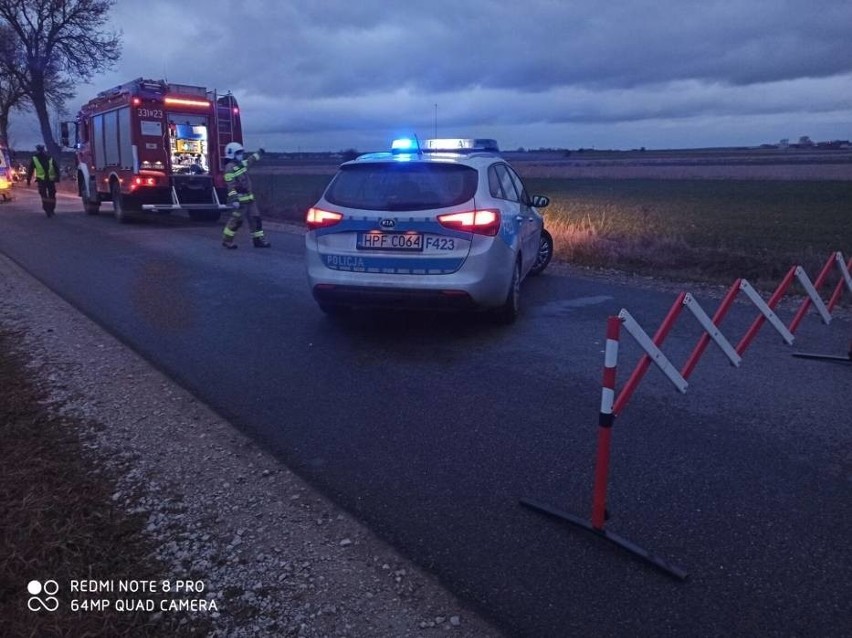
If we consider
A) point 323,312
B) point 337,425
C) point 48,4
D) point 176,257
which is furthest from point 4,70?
point 337,425

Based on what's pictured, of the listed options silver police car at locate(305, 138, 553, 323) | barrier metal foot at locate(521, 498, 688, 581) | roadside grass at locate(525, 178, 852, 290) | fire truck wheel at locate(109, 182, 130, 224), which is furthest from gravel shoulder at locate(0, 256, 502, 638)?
fire truck wheel at locate(109, 182, 130, 224)

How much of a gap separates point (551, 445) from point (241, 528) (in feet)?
6.22

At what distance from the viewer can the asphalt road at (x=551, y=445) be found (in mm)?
2850

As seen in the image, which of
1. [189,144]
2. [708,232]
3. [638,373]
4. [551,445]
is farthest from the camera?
[189,144]

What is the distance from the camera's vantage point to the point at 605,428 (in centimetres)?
324

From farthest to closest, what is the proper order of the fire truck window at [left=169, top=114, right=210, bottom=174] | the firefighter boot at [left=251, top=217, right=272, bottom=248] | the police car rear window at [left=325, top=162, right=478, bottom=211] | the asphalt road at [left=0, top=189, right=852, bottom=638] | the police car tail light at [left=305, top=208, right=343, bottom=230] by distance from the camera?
the fire truck window at [left=169, top=114, right=210, bottom=174] → the firefighter boot at [left=251, top=217, right=272, bottom=248] → the police car tail light at [left=305, top=208, right=343, bottom=230] → the police car rear window at [left=325, top=162, right=478, bottom=211] → the asphalt road at [left=0, top=189, right=852, bottom=638]

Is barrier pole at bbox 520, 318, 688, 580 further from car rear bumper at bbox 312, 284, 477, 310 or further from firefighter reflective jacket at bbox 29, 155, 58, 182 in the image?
firefighter reflective jacket at bbox 29, 155, 58, 182

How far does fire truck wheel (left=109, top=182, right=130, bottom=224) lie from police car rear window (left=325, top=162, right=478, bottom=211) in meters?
14.0

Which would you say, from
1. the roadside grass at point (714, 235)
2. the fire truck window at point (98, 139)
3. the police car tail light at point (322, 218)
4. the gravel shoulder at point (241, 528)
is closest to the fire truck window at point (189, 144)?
the fire truck window at point (98, 139)

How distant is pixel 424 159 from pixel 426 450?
3210mm

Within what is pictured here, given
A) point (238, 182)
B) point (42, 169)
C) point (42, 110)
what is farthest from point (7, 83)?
point (238, 182)

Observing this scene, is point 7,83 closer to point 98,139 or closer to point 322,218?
point 98,139

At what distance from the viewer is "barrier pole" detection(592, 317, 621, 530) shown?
3.19 meters

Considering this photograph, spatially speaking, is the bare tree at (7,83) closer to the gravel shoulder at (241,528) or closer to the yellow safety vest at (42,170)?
the yellow safety vest at (42,170)
